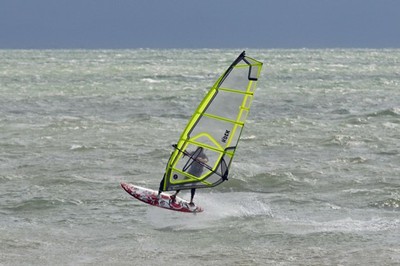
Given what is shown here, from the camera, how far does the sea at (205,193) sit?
15086 mm

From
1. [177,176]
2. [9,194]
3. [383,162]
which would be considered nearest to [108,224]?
[177,176]

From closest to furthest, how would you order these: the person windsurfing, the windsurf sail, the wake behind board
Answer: the windsurf sail < the wake behind board < the person windsurfing

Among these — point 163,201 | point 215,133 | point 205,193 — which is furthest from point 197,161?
point 205,193

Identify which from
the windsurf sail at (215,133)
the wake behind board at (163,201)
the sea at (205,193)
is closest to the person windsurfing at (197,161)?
the windsurf sail at (215,133)

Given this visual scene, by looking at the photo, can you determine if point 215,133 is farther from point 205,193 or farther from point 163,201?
point 205,193

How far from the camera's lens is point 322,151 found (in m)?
27.1

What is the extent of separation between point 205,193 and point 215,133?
2784mm

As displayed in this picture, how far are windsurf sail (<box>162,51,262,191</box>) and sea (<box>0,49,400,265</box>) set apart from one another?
0.79 metres

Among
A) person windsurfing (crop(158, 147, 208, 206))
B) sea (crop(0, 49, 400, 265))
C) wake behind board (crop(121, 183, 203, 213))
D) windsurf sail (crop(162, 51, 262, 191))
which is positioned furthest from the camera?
person windsurfing (crop(158, 147, 208, 206))

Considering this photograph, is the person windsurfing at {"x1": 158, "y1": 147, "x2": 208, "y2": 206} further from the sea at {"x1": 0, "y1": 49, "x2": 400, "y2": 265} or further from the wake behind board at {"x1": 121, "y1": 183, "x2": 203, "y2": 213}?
the sea at {"x1": 0, "y1": 49, "x2": 400, "y2": 265}

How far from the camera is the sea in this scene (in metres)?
15.1

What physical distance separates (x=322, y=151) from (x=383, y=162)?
273cm

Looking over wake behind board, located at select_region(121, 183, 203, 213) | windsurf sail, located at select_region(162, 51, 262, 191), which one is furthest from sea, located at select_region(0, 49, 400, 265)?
windsurf sail, located at select_region(162, 51, 262, 191)

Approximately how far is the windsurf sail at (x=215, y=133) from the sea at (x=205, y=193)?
793 millimetres
